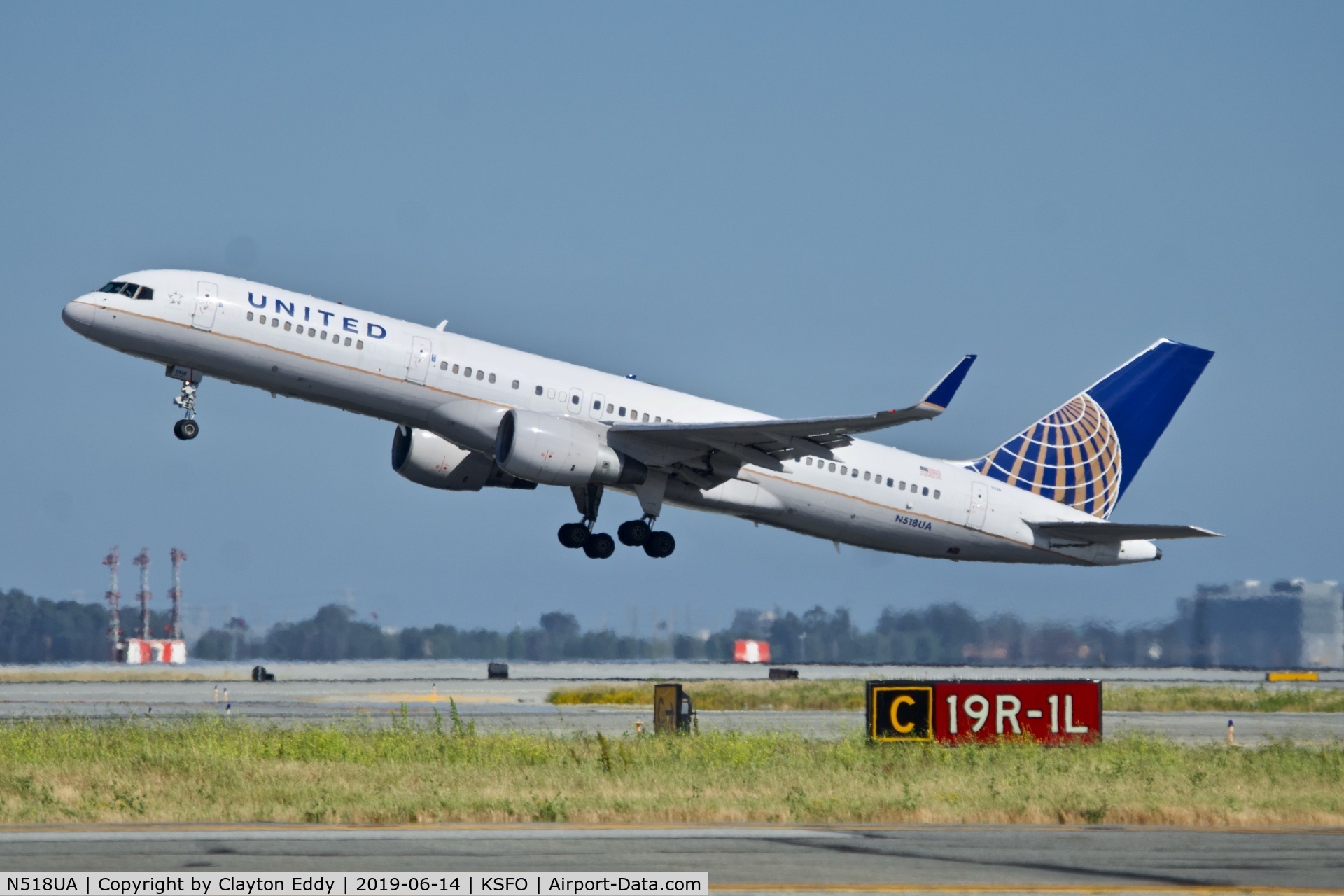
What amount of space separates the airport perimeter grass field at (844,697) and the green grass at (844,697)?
20 mm

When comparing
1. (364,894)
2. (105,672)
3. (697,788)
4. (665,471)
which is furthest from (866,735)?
(105,672)

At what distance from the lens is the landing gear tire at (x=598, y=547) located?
3831cm

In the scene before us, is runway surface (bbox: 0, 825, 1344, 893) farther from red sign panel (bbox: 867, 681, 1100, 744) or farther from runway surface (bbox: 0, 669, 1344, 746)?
runway surface (bbox: 0, 669, 1344, 746)

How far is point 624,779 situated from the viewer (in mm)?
22641

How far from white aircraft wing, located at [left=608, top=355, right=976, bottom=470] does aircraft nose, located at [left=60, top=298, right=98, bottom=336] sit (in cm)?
1099

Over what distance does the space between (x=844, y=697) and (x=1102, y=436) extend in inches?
408

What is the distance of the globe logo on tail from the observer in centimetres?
4316

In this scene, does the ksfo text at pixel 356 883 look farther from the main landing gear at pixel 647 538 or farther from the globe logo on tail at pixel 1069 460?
the globe logo on tail at pixel 1069 460

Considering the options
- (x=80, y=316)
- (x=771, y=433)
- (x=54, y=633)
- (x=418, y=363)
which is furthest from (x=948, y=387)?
(x=54, y=633)

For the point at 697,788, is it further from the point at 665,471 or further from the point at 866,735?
the point at 665,471

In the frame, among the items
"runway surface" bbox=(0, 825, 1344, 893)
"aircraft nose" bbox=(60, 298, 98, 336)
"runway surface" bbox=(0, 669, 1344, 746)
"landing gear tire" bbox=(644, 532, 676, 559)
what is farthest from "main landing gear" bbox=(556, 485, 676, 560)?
"runway surface" bbox=(0, 825, 1344, 893)

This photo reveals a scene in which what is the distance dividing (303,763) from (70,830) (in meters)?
7.06

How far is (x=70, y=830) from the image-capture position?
17422mm

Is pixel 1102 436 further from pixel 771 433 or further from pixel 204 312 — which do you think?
pixel 204 312
